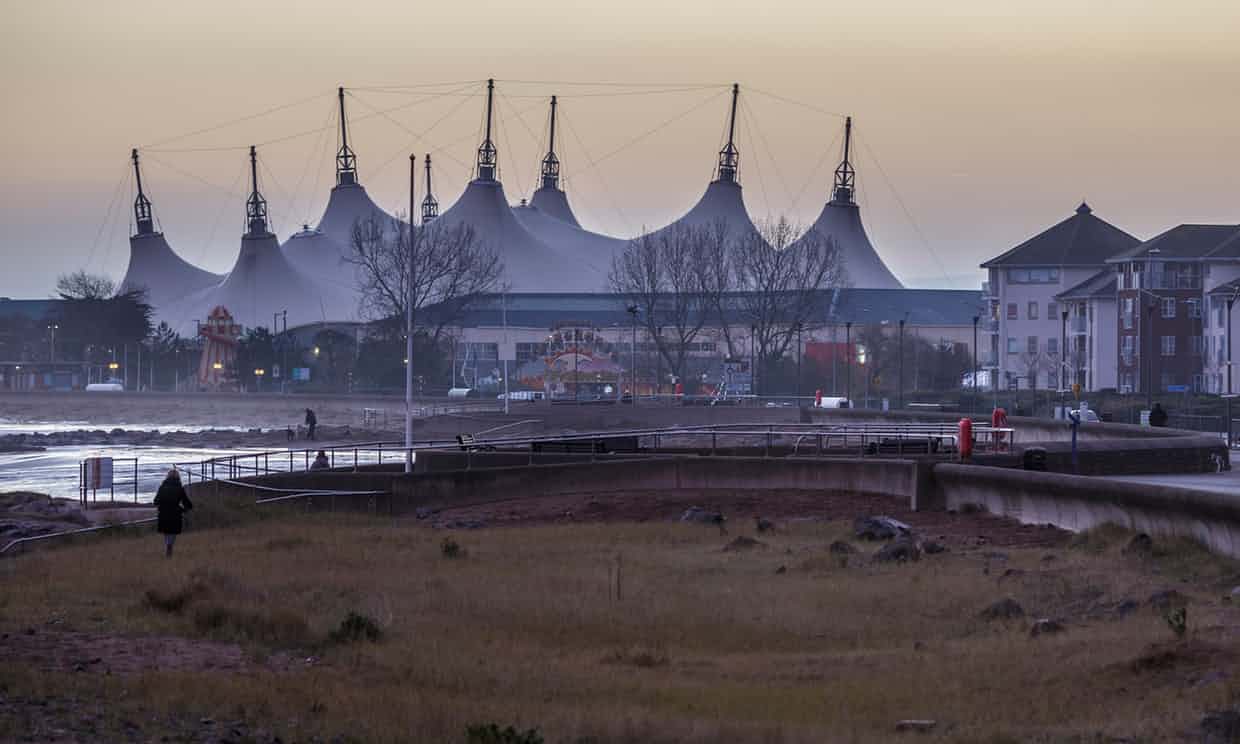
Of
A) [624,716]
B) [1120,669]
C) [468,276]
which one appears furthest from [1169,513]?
[468,276]

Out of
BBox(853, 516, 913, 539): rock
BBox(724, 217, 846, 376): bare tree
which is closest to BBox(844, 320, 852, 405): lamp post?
BBox(724, 217, 846, 376): bare tree

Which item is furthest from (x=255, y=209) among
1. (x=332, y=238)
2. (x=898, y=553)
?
(x=898, y=553)

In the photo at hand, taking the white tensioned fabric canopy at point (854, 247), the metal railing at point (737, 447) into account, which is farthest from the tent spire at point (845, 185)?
the metal railing at point (737, 447)

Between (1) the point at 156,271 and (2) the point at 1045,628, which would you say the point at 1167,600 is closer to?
(2) the point at 1045,628

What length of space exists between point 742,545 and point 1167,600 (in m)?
9.12

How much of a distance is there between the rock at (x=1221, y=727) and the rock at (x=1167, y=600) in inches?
201

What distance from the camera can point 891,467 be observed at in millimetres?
32406

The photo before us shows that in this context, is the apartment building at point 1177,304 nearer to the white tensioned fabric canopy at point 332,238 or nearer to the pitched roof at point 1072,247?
the pitched roof at point 1072,247

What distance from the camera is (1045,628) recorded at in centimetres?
1573

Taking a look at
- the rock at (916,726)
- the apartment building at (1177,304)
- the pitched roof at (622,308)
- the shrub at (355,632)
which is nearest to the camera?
the rock at (916,726)

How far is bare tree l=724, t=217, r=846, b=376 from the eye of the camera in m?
101

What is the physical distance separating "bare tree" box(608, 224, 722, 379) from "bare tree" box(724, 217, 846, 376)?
2596 millimetres

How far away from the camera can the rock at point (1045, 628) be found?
15617 millimetres

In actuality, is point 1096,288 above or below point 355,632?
above
